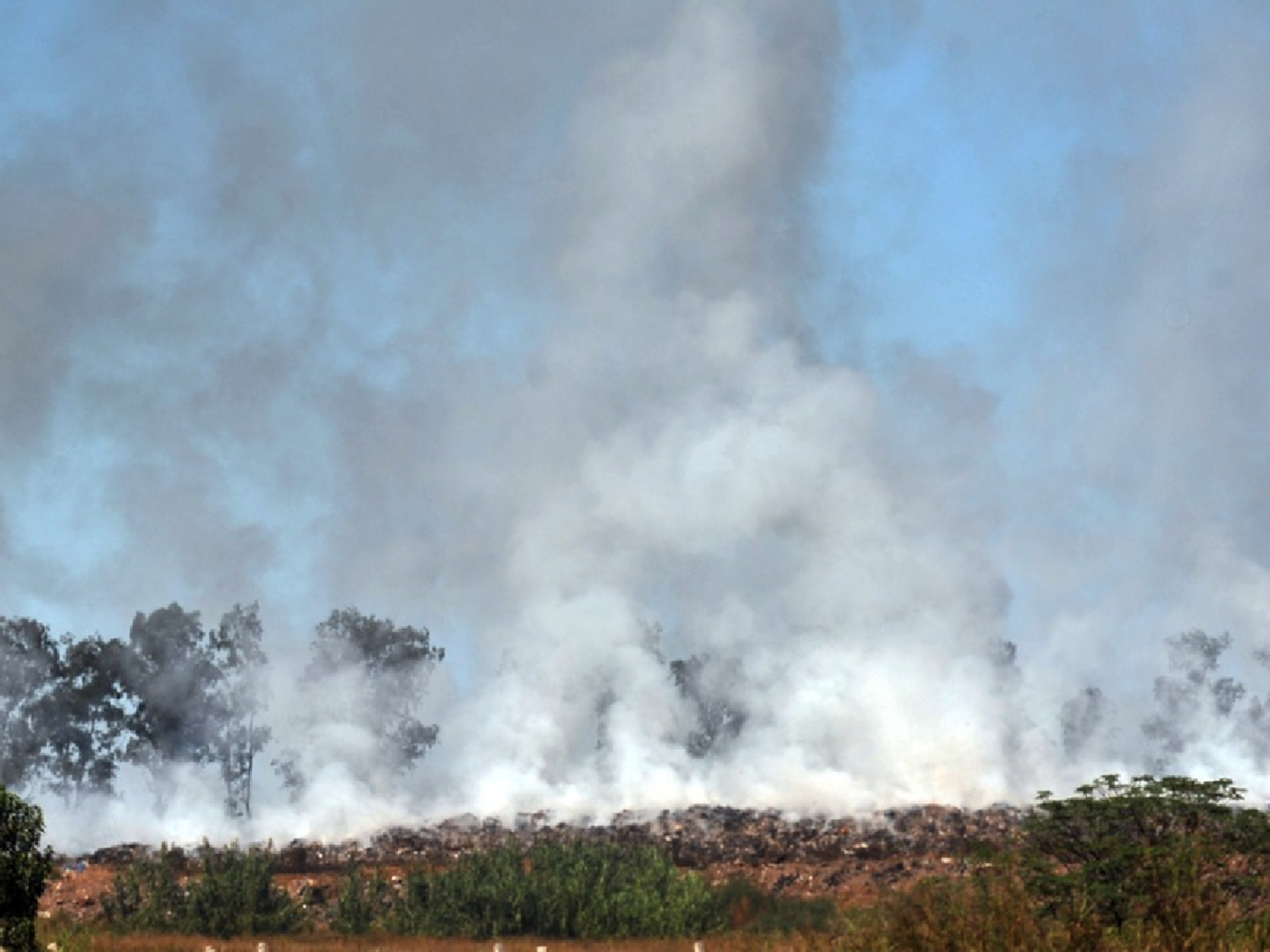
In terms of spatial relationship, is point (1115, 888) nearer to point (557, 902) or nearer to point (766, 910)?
point (557, 902)

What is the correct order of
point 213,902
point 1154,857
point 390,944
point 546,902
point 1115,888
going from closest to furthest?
point 1115,888, point 1154,857, point 390,944, point 546,902, point 213,902

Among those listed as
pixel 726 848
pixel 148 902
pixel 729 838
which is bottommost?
pixel 148 902

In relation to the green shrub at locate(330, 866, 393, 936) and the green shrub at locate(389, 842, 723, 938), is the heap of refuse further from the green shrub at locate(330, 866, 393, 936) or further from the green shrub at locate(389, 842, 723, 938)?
the green shrub at locate(389, 842, 723, 938)

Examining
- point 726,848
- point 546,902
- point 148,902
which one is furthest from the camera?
point 726,848

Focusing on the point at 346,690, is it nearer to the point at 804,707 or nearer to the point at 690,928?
the point at 804,707

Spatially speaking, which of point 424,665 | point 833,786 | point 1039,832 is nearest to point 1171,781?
point 1039,832

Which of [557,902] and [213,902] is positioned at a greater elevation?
[213,902]

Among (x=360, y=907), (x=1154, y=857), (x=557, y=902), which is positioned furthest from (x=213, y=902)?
(x=1154, y=857)

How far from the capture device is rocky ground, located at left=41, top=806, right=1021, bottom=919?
47.5 m

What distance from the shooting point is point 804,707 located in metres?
68.8

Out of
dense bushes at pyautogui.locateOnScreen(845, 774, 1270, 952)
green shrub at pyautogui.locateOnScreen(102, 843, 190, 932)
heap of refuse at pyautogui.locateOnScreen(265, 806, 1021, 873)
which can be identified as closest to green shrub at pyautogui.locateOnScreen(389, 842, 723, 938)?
green shrub at pyautogui.locateOnScreen(102, 843, 190, 932)

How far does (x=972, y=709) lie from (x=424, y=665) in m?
44.5

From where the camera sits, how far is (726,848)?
53406 mm

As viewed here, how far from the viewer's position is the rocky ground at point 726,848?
1869 inches
